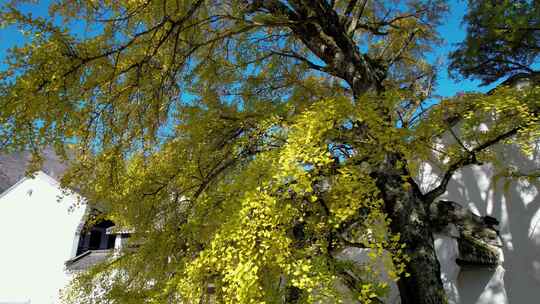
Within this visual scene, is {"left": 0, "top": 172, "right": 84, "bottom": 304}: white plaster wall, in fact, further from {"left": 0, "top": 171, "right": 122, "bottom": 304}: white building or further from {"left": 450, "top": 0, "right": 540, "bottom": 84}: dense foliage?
{"left": 450, "top": 0, "right": 540, "bottom": 84}: dense foliage

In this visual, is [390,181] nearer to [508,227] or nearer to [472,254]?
[472,254]

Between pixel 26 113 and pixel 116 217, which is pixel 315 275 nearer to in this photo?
pixel 26 113

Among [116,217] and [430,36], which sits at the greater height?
[430,36]

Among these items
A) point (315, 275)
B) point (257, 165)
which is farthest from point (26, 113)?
point (315, 275)

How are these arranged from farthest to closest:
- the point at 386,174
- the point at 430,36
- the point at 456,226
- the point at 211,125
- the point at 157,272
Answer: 1. the point at 430,36
2. the point at 456,226
3. the point at 211,125
4. the point at 157,272
5. the point at 386,174

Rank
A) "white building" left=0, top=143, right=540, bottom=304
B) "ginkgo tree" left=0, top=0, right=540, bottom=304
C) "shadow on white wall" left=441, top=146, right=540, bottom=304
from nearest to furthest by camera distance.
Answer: "ginkgo tree" left=0, top=0, right=540, bottom=304, "white building" left=0, top=143, right=540, bottom=304, "shadow on white wall" left=441, top=146, right=540, bottom=304

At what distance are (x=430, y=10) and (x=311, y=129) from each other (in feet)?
19.1

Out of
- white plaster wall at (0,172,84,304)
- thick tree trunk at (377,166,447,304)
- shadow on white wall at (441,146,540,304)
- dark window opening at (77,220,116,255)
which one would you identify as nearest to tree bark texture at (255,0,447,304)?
thick tree trunk at (377,166,447,304)

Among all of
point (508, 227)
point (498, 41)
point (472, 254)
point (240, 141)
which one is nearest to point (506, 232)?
point (508, 227)

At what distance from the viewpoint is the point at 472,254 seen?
20.3 feet

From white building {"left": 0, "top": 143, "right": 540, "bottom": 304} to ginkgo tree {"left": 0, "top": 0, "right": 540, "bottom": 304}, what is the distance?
5.51 feet

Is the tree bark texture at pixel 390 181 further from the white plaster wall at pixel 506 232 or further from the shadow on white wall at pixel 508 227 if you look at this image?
the shadow on white wall at pixel 508 227

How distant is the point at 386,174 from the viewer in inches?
186

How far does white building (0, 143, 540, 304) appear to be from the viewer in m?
6.35
